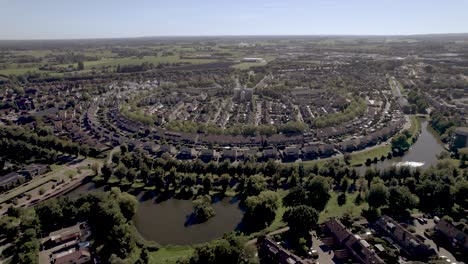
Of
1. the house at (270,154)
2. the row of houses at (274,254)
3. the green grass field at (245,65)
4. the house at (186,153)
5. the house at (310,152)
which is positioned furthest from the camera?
the green grass field at (245,65)

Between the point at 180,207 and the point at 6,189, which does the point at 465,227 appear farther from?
the point at 6,189

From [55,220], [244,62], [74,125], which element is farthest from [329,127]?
[244,62]

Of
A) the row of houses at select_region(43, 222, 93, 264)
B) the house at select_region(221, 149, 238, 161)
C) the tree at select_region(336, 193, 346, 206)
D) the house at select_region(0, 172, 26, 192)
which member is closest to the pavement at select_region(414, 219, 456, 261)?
the tree at select_region(336, 193, 346, 206)

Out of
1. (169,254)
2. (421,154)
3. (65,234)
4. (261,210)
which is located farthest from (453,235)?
(65,234)

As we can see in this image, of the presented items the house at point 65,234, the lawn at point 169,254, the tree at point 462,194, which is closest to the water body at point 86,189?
the house at point 65,234

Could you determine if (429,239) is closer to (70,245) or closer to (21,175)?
(70,245)

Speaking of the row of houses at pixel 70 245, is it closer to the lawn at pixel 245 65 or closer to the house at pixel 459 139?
the house at pixel 459 139

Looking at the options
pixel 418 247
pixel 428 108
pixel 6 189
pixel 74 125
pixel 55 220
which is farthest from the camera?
pixel 428 108
